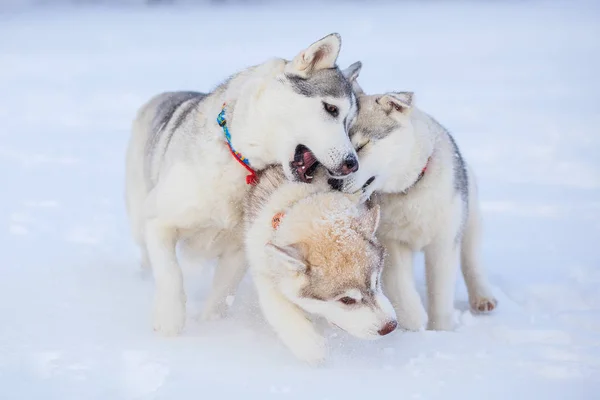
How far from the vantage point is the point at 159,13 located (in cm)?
2283

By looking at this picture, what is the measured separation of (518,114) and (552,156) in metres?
2.50

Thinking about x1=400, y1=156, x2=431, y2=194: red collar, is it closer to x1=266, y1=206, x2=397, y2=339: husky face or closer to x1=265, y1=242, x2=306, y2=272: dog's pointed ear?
x1=266, y1=206, x2=397, y2=339: husky face

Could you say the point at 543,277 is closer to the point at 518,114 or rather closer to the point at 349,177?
the point at 349,177

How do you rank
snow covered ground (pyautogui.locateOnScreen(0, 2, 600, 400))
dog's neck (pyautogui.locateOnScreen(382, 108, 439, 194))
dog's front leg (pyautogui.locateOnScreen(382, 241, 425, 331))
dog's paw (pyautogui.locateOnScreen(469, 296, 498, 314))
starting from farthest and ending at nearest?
dog's paw (pyautogui.locateOnScreen(469, 296, 498, 314)) < dog's front leg (pyautogui.locateOnScreen(382, 241, 425, 331)) < dog's neck (pyautogui.locateOnScreen(382, 108, 439, 194)) < snow covered ground (pyautogui.locateOnScreen(0, 2, 600, 400))

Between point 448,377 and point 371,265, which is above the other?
point 371,265

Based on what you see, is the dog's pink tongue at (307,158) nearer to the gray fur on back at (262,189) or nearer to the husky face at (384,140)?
the gray fur on back at (262,189)

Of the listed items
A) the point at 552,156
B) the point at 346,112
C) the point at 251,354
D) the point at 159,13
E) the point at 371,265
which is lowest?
the point at 159,13

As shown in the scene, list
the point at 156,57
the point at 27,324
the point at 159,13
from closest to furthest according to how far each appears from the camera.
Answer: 1. the point at 27,324
2. the point at 156,57
3. the point at 159,13

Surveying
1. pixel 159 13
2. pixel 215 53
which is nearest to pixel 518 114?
pixel 215 53

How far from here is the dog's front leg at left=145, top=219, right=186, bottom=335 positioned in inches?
172

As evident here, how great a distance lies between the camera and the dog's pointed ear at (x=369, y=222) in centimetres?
403

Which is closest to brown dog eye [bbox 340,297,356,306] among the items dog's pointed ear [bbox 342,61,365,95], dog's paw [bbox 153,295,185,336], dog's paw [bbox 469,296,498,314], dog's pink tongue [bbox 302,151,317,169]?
dog's pink tongue [bbox 302,151,317,169]

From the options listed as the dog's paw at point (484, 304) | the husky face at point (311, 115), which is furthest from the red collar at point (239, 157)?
the dog's paw at point (484, 304)

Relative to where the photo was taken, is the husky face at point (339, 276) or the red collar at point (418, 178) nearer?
the husky face at point (339, 276)
